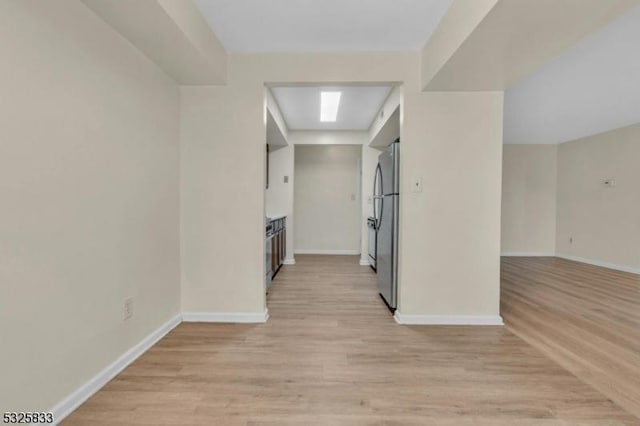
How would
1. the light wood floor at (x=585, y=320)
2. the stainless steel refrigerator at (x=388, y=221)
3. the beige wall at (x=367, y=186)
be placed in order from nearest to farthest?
1. the light wood floor at (x=585, y=320)
2. the stainless steel refrigerator at (x=388, y=221)
3. the beige wall at (x=367, y=186)

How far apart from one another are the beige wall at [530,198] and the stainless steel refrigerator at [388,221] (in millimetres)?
4128

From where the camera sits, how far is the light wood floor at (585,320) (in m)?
1.83

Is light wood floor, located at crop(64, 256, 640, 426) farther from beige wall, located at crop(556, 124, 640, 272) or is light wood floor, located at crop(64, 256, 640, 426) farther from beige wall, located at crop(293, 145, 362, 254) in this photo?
beige wall, located at crop(556, 124, 640, 272)

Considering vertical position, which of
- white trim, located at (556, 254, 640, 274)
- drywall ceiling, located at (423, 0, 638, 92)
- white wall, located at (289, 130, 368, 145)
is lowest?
white trim, located at (556, 254, 640, 274)

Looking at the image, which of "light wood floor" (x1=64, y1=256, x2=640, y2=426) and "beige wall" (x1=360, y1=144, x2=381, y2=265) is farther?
"beige wall" (x1=360, y1=144, x2=381, y2=265)

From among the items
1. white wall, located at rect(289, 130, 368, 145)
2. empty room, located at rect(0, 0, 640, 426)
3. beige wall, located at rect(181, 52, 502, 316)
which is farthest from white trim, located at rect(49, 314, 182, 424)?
white wall, located at rect(289, 130, 368, 145)

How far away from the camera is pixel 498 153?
2.55 meters

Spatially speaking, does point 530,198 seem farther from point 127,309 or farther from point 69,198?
point 69,198

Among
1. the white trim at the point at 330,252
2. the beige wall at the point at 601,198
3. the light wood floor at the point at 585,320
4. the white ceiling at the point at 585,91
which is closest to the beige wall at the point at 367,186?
the white trim at the point at 330,252

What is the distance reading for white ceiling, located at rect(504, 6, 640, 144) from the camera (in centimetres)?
231

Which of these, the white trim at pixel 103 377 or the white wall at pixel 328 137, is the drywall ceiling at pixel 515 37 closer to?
the white wall at pixel 328 137

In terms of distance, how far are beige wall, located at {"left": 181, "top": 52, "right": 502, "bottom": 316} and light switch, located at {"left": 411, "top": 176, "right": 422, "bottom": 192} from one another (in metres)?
0.05

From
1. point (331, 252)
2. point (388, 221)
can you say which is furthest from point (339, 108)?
point (331, 252)

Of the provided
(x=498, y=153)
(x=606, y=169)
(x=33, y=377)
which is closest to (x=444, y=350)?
(x=498, y=153)
